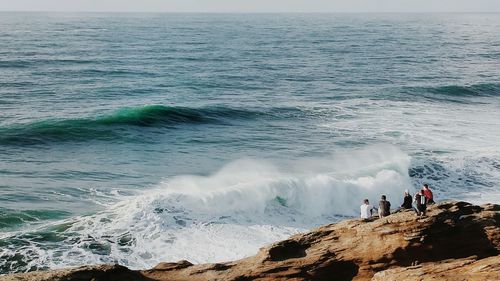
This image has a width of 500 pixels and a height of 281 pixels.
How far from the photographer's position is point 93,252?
18.2 meters

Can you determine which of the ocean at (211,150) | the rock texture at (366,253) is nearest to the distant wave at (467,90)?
the ocean at (211,150)

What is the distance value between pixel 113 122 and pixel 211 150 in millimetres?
9605

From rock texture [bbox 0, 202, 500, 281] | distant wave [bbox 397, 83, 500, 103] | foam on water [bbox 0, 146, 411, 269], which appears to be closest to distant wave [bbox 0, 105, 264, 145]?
foam on water [bbox 0, 146, 411, 269]

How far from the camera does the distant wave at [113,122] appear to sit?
110 ft

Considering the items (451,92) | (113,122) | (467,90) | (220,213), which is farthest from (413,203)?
(467,90)

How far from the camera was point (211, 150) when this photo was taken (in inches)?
1288

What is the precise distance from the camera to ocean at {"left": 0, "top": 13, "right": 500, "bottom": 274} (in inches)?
800

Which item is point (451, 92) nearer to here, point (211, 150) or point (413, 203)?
point (211, 150)

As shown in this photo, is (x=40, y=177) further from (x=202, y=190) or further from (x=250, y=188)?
(x=250, y=188)

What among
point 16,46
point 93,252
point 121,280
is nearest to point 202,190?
point 93,252

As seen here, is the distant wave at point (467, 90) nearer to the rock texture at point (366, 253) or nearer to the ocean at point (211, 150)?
the ocean at point (211, 150)

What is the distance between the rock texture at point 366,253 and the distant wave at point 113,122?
23.6 meters

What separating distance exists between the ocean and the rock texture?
5.90 meters

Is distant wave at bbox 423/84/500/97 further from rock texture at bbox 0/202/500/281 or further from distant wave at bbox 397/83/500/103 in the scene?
rock texture at bbox 0/202/500/281
